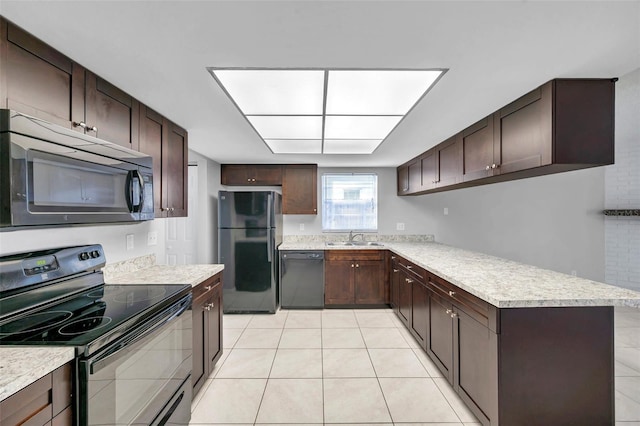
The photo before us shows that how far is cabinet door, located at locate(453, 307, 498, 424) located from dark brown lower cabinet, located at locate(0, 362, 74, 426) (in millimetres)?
1953

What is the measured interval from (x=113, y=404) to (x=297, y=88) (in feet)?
5.94

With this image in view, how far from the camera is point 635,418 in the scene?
1730 mm

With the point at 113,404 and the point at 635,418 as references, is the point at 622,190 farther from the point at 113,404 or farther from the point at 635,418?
the point at 113,404

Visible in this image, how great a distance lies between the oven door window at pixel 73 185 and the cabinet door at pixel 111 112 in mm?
260

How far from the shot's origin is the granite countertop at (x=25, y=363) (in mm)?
760

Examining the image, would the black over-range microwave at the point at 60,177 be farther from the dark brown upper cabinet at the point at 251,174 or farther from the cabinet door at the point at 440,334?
the dark brown upper cabinet at the point at 251,174

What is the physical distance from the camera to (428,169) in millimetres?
3238

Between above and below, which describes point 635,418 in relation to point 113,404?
below

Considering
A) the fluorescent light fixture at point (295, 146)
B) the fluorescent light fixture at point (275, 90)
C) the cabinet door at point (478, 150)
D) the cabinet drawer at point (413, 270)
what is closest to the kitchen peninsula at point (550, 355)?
the cabinet drawer at point (413, 270)

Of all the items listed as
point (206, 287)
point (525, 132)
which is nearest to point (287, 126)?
point (206, 287)

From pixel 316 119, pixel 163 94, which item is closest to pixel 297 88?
pixel 316 119

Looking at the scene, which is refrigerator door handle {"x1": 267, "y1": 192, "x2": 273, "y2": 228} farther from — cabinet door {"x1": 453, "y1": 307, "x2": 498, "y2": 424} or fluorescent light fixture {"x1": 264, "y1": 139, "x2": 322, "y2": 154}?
cabinet door {"x1": 453, "y1": 307, "x2": 498, "y2": 424}

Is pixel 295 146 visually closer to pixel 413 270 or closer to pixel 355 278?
pixel 413 270

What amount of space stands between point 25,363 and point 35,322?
43cm
